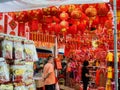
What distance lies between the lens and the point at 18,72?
404 centimetres

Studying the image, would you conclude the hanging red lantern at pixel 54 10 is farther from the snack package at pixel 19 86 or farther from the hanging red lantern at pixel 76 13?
the snack package at pixel 19 86

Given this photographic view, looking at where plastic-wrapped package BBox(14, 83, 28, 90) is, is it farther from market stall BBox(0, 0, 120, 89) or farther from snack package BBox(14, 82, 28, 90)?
market stall BBox(0, 0, 120, 89)

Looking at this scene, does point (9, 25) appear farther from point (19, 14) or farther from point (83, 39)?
point (83, 39)

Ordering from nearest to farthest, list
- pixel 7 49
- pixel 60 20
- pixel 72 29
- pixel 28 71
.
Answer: pixel 7 49 < pixel 28 71 < pixel 60 20 < pixel 72 29

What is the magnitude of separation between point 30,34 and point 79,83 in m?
7.55

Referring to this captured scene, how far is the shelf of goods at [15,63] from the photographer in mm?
3861

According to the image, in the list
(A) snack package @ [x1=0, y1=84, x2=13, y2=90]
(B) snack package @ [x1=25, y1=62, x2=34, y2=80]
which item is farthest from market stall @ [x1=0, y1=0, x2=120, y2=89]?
(A) snack package @ [x1=0, y1=84, x2=13, y2=90]

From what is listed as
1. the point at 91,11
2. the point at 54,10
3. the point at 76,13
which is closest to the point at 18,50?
the point at 91,11

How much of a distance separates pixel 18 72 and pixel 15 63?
0.13m

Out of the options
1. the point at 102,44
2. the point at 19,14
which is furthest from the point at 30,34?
the point at 102,44

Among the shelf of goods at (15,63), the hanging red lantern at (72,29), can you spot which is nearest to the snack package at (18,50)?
the shelf of goods at (15,63)

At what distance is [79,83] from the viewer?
697 inches

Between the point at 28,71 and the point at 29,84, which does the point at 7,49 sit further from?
the point at 29,84

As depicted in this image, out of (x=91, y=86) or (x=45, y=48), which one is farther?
(x=91, y=86)
